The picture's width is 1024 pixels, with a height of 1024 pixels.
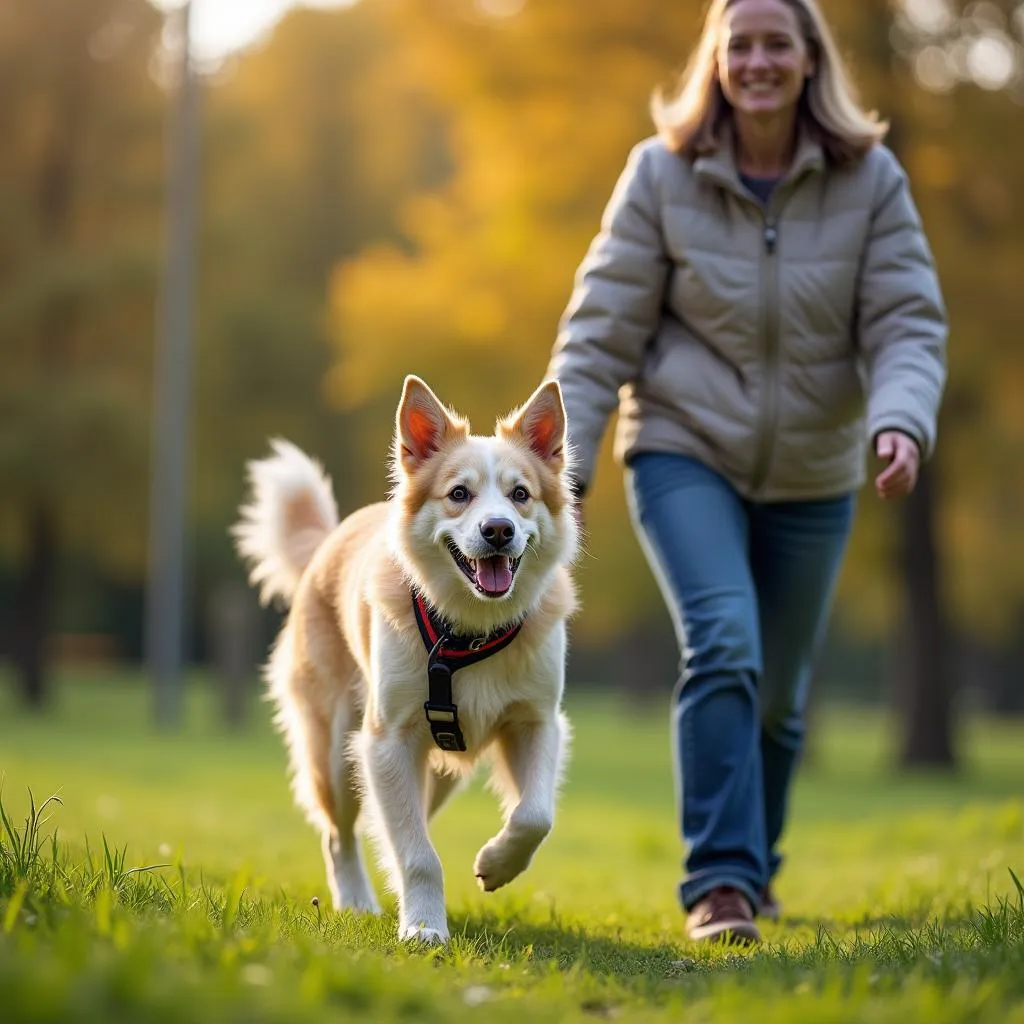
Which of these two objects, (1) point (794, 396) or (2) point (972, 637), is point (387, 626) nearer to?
(1) point (794, 396)

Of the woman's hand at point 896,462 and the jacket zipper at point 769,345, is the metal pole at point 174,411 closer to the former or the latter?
the jacket zipper at point 769,345

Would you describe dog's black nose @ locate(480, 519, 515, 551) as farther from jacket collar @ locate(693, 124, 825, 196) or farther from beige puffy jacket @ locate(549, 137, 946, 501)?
jacket collar @ locate(693, 124, 825, 196)

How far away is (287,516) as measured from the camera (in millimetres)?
5516

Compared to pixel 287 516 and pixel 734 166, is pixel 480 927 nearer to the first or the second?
pixel 287 516

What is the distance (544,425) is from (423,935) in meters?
1.48

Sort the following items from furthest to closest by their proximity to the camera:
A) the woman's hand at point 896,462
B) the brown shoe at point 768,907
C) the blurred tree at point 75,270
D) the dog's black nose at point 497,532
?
the blurred tree at point 75,270 → the brown shoe at point 768,907 → the woman's hand at point 896,462 → the dog's black nose at point 497,532

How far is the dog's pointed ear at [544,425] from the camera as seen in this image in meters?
4.22

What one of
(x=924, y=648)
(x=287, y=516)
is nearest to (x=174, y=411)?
(x=924, y=648)

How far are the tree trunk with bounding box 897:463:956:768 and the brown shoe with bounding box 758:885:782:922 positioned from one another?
29.7 feet

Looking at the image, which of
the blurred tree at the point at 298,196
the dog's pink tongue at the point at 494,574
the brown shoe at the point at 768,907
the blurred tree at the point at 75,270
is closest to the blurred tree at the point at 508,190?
the blurred tree at the point at 75,270

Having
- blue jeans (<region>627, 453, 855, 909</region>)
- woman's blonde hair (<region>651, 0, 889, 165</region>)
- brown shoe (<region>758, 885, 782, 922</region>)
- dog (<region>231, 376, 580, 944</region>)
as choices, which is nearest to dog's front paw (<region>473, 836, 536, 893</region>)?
dog (<region>231, 376, 580, 944</region>)

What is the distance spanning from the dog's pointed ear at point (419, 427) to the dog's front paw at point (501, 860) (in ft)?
3.60

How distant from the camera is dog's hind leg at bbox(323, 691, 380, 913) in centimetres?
479

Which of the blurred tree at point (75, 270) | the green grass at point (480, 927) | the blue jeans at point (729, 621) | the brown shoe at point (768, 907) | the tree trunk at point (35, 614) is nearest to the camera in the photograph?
the green grass at point (480, 927)
